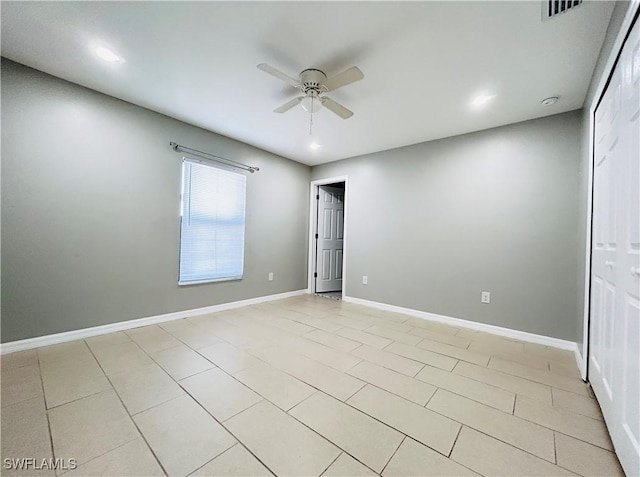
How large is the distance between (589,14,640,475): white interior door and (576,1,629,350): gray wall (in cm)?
25

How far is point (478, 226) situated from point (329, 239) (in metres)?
2.67

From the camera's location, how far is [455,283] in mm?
3227

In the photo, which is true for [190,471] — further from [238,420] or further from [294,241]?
[294,241]

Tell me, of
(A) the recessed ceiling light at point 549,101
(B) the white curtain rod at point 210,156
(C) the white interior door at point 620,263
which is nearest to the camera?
(C) the white interior door at point 620,263

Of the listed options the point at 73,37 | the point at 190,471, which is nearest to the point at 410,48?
the point at 73,37

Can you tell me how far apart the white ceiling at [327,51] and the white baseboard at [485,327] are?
2.36m

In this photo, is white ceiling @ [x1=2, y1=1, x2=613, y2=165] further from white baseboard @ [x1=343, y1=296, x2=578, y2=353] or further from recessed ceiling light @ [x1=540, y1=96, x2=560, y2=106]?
white baseboard @ [x1=343, y1=296, x2=578, y2=353]

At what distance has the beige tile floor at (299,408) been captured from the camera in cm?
117

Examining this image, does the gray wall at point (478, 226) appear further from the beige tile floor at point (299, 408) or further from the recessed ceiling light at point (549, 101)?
the beige tile floor at point (299, 408)

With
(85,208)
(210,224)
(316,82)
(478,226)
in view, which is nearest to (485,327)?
(478,226)

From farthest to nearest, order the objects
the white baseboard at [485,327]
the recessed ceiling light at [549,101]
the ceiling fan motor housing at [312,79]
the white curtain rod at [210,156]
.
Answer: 1. the white curtain rod at [210,156]
2. the white baseboard at [485,327]
3. the recessed ceiling light at [549,101]
4. the ceiling fan motor housing at [312,79]

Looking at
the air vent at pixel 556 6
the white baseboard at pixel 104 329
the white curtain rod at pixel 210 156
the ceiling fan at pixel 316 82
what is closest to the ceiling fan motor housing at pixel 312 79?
the ceiling fan at pixel 316 82

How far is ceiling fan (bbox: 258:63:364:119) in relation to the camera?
6.01ft
